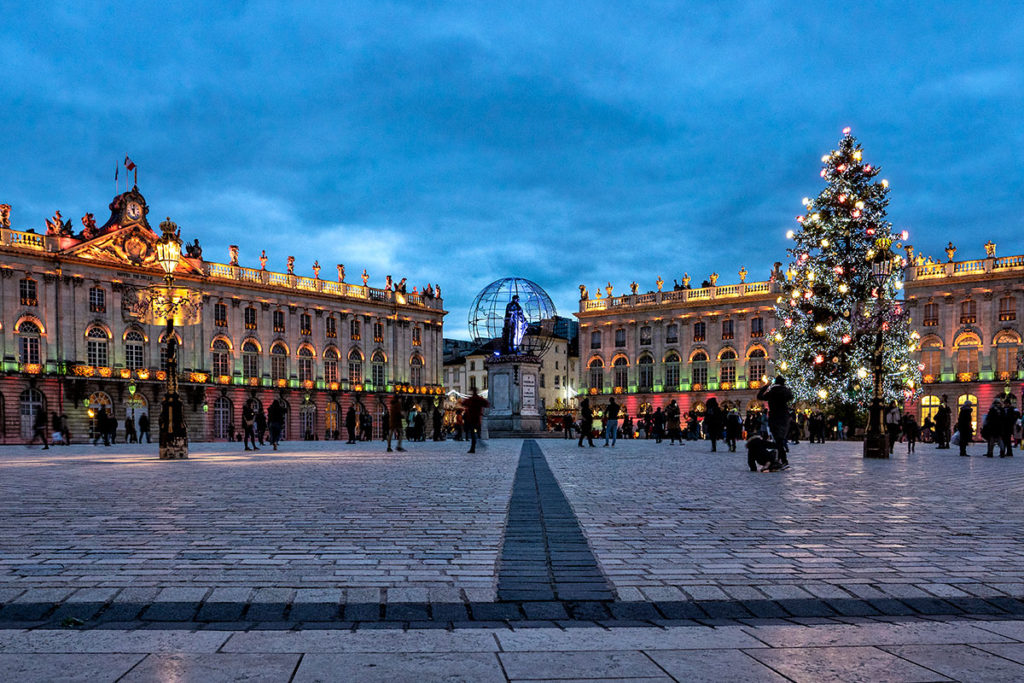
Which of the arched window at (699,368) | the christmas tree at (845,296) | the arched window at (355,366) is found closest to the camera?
the christmas tree at (845,296)

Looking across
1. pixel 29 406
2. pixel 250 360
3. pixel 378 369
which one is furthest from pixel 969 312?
pixel 29 406

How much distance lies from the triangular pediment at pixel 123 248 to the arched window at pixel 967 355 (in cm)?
5391

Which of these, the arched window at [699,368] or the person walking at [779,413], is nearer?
the person walking at [779,413]

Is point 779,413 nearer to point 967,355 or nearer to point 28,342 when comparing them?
point 28,342

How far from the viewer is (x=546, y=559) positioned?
220 inches

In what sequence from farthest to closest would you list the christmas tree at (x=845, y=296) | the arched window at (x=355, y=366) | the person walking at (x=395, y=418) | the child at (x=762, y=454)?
the arched window at (x=355, y=366), the christmas tree at (x=845, y=296), the person walking at (x=395, y=418), the child at (x=762, y=454)

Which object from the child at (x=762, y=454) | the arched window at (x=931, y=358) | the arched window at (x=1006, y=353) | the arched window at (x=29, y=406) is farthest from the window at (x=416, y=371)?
the child at (x=762, y=454)

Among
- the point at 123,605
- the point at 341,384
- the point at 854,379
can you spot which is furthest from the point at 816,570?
the point at 341,384

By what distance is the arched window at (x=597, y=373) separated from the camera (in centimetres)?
8031

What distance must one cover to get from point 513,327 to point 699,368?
37315mm

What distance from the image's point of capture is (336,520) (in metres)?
7.58

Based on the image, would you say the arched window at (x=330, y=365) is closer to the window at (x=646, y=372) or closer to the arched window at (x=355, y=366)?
the arched window at (x=355, y=366)

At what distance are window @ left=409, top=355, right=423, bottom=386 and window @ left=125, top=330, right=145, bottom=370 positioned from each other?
24113mm

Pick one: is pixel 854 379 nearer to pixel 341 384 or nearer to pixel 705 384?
pixel 705 384
